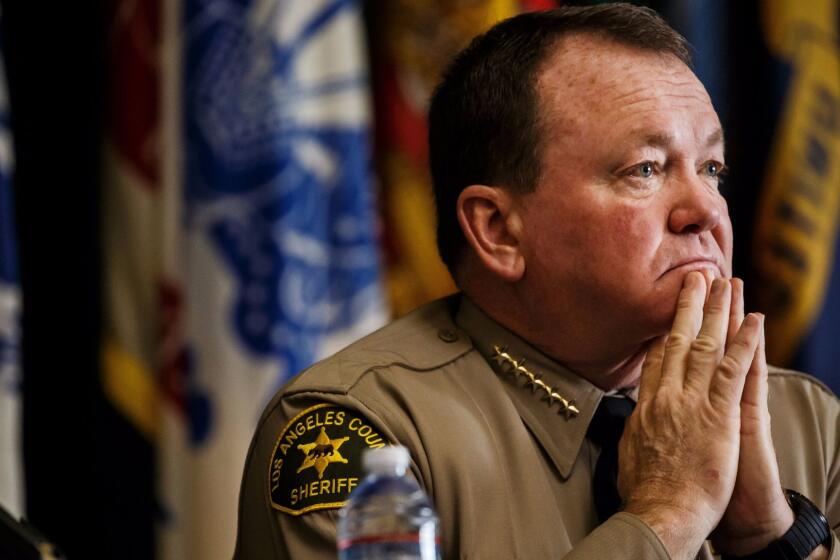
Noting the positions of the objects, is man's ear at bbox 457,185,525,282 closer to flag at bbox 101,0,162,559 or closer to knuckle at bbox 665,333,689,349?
knuckle at bbox 665,333,689,349

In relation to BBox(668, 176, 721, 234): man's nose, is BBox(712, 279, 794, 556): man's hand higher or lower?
lower

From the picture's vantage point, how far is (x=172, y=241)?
3.29m

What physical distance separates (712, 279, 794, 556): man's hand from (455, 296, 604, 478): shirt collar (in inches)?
10.5

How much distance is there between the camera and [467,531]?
194 cm

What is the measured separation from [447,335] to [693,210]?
474 mm

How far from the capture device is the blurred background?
10.5 ft

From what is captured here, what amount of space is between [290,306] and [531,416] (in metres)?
1.26

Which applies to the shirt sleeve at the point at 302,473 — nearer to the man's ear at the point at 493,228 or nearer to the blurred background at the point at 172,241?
the man's ear at the point at 493,228

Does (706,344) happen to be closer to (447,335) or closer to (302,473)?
(447,335)

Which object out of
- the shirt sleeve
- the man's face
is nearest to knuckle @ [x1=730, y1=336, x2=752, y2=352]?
the man's face

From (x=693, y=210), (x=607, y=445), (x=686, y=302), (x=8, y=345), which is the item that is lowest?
(x=8, y=345)

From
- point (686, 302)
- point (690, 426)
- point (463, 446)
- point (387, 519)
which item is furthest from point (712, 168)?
point (387, 519)

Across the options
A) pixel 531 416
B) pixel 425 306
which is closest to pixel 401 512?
pixel 531 416

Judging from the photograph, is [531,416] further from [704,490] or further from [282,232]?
[282,232]
